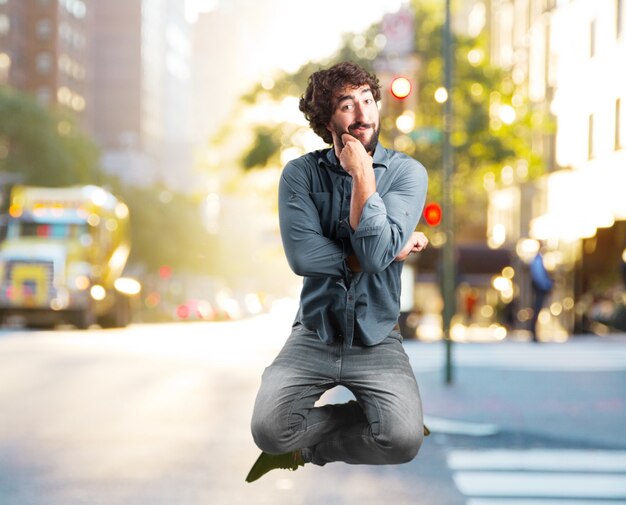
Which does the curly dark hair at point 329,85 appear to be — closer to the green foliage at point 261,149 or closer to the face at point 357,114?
the face at point 357,114

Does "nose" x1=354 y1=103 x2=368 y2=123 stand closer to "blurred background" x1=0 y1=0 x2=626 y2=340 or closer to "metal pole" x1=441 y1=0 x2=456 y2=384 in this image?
"blurred background" x1=0 y1=0 x2=626 y2=340

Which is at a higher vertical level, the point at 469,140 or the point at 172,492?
the point at 469,140

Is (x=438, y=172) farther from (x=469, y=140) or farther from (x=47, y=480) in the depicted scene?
(x=47, y=480)

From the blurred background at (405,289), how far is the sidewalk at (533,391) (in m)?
0.05

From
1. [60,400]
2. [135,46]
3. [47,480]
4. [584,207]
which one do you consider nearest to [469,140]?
[584,207]

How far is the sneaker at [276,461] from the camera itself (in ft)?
13.9

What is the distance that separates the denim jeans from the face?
67 centimetres

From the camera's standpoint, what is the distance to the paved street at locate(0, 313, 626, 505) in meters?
8.77

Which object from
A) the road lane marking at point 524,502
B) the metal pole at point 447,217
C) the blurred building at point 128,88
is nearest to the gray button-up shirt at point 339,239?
the road lane marking at point 524,502

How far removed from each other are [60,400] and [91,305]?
14724 millimetres

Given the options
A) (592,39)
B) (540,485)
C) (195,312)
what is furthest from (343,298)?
(195,312)

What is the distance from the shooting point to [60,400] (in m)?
13.9

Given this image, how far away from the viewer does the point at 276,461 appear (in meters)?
4.27

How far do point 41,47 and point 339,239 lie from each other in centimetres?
10866
